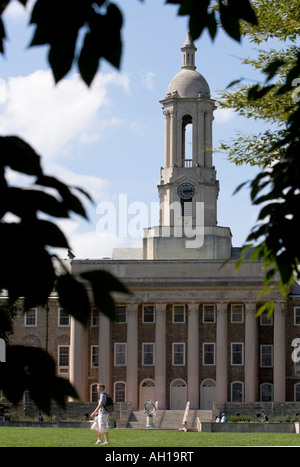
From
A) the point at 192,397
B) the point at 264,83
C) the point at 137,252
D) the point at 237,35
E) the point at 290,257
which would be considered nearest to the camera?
the point at 237,35

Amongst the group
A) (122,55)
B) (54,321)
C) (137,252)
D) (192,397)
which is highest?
(137,252)

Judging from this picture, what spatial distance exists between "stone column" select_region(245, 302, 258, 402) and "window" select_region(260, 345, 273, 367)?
1.45m

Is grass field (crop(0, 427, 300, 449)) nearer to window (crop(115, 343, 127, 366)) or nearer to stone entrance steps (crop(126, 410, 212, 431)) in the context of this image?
stone entrance steps (crop(126, 410, 212, 431))

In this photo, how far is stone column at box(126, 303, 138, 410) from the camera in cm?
7875

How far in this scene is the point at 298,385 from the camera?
80.2 metres

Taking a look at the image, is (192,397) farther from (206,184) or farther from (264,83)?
(264,83)

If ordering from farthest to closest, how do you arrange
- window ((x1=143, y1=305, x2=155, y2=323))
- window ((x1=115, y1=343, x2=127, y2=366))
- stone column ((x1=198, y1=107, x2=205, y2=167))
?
stone column ((x1=198, y1=107, x2=205, y2=167)) → window ((x1=143, y1=305, x2=155, y2=323)) → window ((x1=115, y1=343, x2=127, y2=366))

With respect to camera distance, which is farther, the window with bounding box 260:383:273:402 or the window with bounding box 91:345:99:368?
the window with bounding box 91:345:99:368

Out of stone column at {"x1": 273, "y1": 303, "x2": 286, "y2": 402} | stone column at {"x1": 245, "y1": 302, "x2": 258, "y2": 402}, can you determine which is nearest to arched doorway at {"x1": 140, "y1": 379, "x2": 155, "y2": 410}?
stone column at {"x1": 245, "y1": 302, "x2": 258, "y2": 402}

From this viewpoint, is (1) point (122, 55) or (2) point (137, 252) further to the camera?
(2) point (137, 252)

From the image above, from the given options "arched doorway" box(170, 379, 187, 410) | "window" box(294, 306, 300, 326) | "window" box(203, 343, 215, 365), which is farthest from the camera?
"window" box(294, 306, 300, 326)
